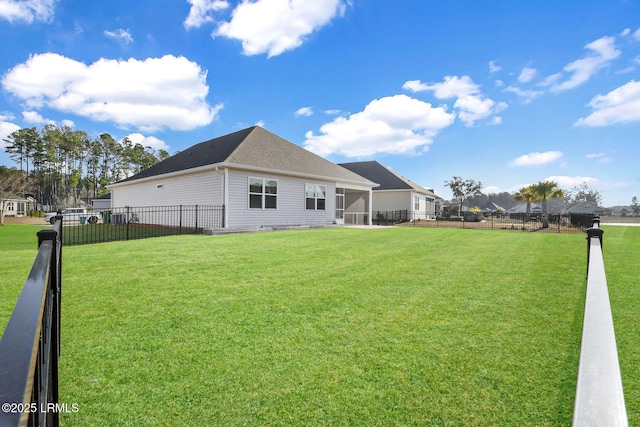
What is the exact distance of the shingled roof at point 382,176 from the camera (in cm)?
2892

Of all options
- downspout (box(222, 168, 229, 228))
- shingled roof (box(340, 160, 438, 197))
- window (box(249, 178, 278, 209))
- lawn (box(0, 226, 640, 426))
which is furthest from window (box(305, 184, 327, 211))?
lawn (box(0, 226, 640, 426))

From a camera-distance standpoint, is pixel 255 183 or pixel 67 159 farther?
pixel 67 159

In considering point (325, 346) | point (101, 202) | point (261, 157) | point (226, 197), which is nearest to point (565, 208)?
point (261, 157)

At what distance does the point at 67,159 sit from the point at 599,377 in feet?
217

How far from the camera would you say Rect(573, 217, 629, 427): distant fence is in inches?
48.3

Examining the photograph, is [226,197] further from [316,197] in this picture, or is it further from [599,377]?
[599,377]

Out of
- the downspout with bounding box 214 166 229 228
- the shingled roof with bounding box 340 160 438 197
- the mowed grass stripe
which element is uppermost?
the shingled roof with bounding box 340 160 438 197

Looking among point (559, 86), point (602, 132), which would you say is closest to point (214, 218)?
point (559, 86)

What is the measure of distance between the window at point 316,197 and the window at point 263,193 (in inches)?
91.8

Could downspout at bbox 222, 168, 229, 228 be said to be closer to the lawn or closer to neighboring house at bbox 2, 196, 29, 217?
the lawn

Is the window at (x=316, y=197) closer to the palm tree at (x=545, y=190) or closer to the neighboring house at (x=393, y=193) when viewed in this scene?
the neighboring house at (x=393, y=193)

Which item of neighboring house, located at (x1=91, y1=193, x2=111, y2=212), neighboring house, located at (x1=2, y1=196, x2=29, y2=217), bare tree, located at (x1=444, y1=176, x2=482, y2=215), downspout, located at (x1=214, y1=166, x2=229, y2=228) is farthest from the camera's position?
bare tree, located at (x1=444, y1=176, x2=482, y2=215)

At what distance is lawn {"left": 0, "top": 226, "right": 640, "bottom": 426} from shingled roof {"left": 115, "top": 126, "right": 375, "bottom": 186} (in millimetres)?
9793

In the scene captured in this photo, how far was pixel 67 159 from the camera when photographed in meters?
51.1
